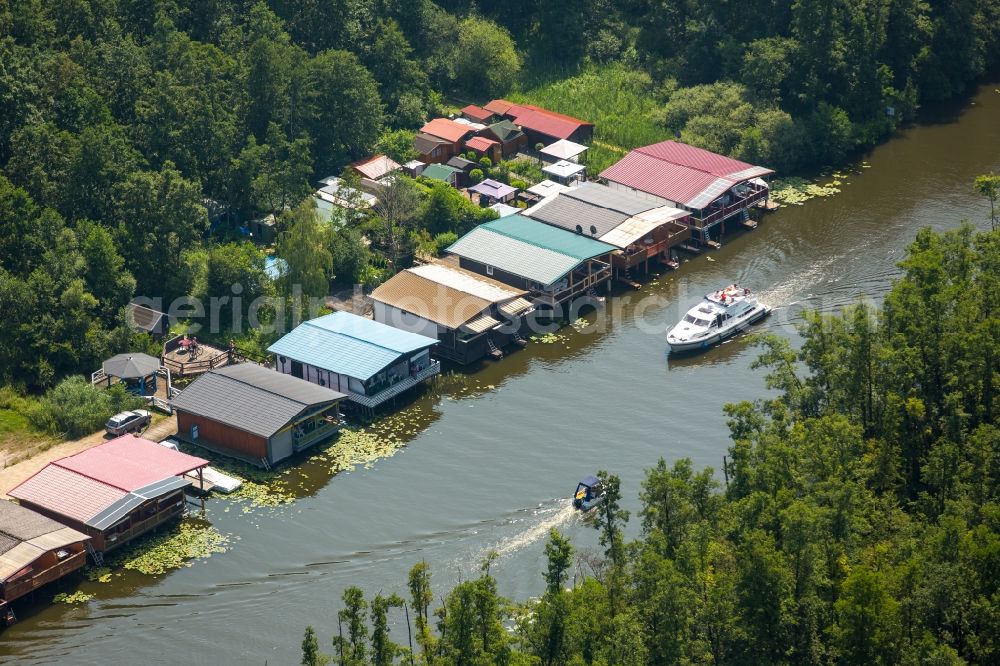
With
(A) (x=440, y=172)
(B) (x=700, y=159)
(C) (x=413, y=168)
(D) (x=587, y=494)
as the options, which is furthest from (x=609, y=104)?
(D) (x=587, y=494)

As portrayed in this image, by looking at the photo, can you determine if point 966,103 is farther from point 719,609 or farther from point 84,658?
point 84,658

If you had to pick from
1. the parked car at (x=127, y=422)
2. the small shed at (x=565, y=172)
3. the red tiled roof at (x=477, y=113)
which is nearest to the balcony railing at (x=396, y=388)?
the parked car at (x=127, y=422)

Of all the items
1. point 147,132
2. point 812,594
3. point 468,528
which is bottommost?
point 468,528

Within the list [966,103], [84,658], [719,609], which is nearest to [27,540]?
[84,658]

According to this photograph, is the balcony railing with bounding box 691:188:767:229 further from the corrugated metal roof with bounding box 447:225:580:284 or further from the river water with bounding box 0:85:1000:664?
the corrugated metal roof with bounding box 447:225:580:284

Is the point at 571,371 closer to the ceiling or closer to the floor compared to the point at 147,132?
closer to the floor

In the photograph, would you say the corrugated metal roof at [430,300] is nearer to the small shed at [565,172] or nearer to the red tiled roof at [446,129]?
the small shed at [565,172]

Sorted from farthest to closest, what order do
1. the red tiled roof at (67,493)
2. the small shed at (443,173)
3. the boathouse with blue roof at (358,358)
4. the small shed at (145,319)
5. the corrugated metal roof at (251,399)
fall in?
the small shed at (443,173) < the small shed at (145,319) < the boathouse with blue roof at (358,358) < the corrugated metal roof at (251,399) < the red tiled roof at (67,493)
